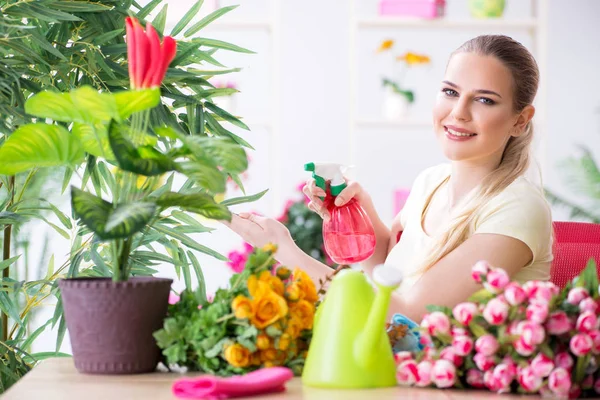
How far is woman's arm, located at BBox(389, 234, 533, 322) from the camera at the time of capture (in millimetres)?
1644

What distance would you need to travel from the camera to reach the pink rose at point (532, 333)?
1008 mm

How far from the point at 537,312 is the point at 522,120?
0.98 metres

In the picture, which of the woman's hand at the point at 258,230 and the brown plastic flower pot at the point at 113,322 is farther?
the woman's hand at the point at 258,230

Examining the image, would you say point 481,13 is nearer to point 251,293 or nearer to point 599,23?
point 599,23

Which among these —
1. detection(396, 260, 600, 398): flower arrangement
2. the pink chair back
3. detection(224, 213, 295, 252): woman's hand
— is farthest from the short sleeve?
detection(396, 260, 600, 398): flower arrangement

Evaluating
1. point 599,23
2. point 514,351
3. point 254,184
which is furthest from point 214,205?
point 599,23

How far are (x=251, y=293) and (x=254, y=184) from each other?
344cm

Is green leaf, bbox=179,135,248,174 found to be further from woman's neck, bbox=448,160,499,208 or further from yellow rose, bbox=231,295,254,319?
woman's neck, bbox=448,160,499,208

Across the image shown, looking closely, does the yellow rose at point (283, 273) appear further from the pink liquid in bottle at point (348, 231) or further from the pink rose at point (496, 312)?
the pink liquid in bottle at point (348, 231)

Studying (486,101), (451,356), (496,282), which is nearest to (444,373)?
(451,356)

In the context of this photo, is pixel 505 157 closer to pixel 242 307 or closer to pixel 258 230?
pixel 258 230

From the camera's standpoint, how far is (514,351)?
1039 mm

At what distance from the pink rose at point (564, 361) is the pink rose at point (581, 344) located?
0.02 metres

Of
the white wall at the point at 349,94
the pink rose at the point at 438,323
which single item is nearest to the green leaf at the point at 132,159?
the pink rose at the point at 438,323
